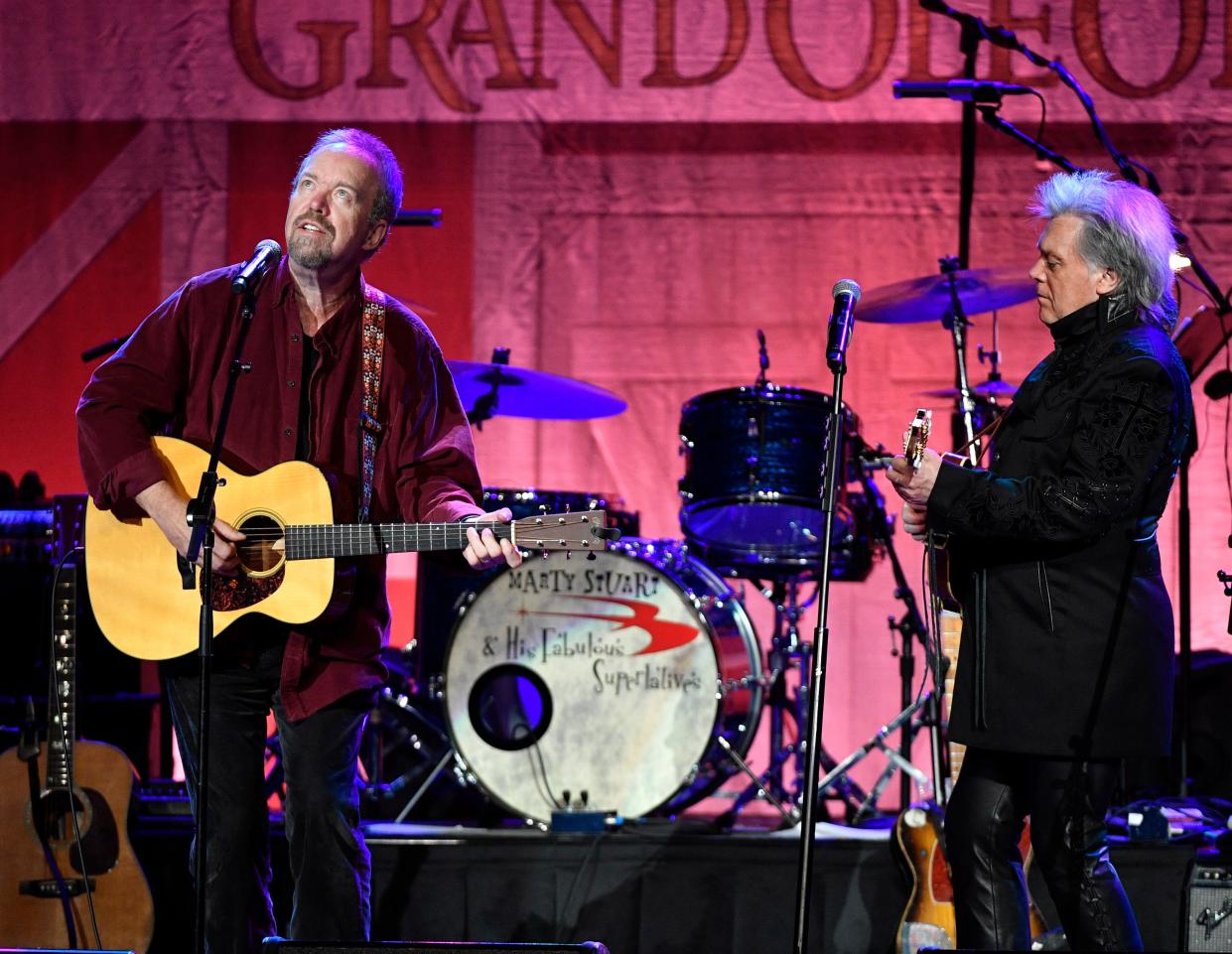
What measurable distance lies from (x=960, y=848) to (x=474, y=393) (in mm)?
3049

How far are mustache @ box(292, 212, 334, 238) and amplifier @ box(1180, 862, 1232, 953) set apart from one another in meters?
3.20

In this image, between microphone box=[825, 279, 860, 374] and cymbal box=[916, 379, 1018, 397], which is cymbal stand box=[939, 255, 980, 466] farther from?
microphone box=[825, 279, 860, 374]

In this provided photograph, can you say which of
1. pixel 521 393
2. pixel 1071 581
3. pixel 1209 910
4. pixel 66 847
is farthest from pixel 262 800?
pixel 1209 910

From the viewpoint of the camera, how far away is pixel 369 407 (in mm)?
3545

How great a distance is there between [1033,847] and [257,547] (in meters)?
1.92

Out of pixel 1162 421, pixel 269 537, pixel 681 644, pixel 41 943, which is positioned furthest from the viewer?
pixel 681 644

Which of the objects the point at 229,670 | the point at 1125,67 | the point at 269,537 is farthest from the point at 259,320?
the point at 1125,67

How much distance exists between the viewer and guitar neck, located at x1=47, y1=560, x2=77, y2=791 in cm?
461

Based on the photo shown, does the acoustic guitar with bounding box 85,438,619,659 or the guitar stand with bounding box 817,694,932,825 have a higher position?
the acoustic guitar with bounding box 85,438,619,659

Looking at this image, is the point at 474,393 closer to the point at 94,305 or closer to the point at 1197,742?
the point at 94,305

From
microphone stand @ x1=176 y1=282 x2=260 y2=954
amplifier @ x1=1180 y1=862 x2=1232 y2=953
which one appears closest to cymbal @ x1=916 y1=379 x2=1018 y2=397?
amplifier @ x1=1180 y1=862 x2=1232 y2=953

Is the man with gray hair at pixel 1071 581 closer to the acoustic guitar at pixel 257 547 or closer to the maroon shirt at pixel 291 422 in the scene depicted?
the acoustic guitar at pixel 257 547

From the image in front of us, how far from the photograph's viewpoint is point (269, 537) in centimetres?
339

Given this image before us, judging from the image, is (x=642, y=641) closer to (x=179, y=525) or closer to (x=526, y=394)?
(x=526, y=394)
